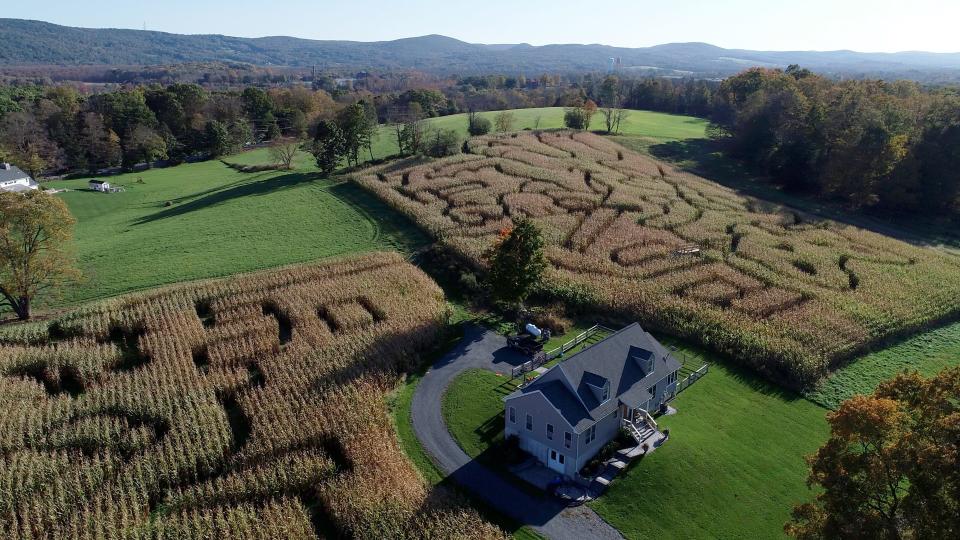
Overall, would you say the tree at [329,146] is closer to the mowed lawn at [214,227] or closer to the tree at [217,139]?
the mowed lawn at [214,227]

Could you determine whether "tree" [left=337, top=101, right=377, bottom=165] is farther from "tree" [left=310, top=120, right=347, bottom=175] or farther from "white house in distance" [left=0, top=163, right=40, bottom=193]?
"white house in distance" [left=0, top=163, right=40, bottom=193]

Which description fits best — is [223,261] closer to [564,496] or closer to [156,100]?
[564,496]

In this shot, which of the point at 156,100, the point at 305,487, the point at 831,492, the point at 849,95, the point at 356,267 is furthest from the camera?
the point at 156,100

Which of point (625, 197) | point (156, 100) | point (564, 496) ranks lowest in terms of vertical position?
point (564, 496)

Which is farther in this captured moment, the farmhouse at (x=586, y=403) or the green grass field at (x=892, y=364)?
the green grass field at (x=892, y=364)

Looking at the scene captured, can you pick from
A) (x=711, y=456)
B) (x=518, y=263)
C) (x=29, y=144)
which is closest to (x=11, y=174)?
(x=29, y=144)

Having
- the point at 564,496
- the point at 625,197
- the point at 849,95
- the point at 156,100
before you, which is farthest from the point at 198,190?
the point at 849,95

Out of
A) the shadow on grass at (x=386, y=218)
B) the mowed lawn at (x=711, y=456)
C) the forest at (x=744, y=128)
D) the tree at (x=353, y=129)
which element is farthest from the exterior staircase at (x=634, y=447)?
the tree at (x=353, y=129)
